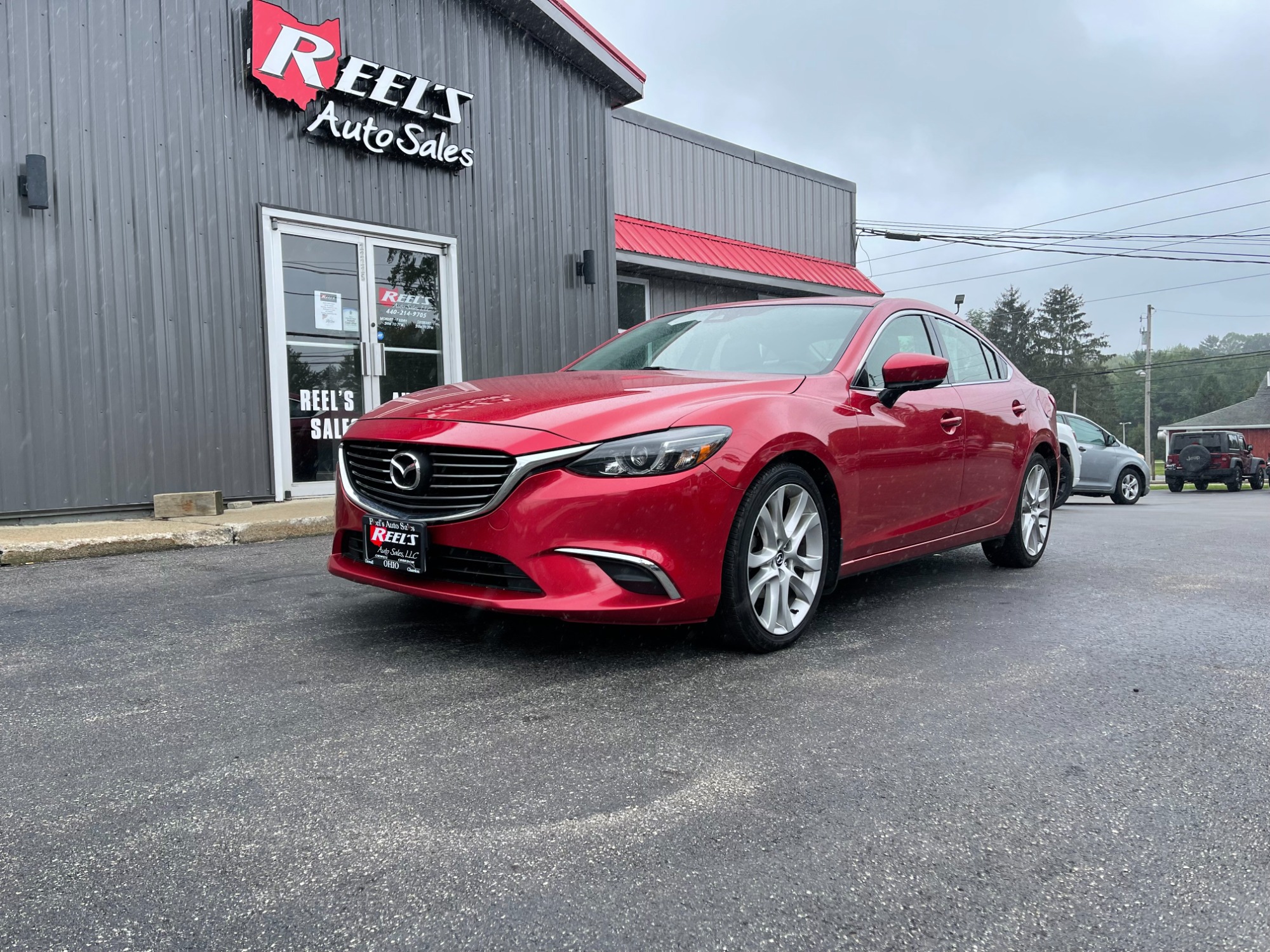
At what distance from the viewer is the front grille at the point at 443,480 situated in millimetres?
3186

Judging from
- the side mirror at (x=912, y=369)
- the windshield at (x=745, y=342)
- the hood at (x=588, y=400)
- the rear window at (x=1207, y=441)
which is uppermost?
the windshield at (x=745, y=342)

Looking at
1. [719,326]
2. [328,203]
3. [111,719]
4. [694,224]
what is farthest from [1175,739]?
[694,224]

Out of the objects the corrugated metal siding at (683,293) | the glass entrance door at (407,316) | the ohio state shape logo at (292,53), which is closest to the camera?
the ohio state shape logo at (292,53)

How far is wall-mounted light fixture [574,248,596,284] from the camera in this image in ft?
34.6

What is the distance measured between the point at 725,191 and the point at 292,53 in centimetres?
759

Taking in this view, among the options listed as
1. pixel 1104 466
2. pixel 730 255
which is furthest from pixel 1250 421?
pixel 730 255

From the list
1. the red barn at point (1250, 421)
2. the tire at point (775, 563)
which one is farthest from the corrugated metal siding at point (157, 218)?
the red barn at point (1250, 421)

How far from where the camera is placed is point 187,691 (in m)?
3.00

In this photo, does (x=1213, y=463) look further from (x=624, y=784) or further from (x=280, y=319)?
(x=624, y=784)

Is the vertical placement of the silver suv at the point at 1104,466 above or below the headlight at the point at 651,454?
below

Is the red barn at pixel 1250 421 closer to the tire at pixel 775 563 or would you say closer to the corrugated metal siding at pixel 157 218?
the corrugated metal siding at pixel 157 218

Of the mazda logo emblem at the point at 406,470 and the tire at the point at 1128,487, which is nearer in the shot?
the mazda logo emblem at the point at 406,470

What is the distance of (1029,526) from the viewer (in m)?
5.57

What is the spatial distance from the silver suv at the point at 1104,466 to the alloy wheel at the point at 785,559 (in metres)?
12.9
